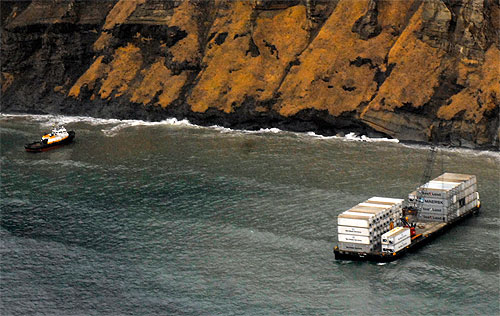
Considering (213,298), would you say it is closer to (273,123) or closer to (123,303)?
(123,303)

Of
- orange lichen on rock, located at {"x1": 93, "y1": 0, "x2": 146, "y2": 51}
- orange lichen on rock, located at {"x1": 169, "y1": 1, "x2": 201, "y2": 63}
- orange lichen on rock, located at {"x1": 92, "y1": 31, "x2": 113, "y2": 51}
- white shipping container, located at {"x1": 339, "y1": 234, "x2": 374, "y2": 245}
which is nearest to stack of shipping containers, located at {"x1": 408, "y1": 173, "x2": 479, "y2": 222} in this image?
white shipping container, located at {"x1": 339, "y1": 234, "x2": 374, "y2": 245}

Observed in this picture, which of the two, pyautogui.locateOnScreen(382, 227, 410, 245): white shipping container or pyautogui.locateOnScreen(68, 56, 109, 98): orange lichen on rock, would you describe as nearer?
pyautogui.locateOnScreen(382, 227, 410, 245): white shipping container

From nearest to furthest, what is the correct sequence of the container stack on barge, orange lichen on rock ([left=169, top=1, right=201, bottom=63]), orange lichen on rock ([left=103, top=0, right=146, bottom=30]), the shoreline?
1. the container stack on barge
2. the shoreline
3. orange lichen on rock ([left=169, top=1, right=201, bottom=63])
4. orange lichen on rock ([left=103, top=0, right=146, bottom=30])

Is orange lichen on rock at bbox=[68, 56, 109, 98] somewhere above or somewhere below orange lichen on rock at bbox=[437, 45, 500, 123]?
below

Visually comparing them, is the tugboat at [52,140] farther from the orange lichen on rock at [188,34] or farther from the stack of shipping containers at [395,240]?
the stack of shipping containers at [395,240]

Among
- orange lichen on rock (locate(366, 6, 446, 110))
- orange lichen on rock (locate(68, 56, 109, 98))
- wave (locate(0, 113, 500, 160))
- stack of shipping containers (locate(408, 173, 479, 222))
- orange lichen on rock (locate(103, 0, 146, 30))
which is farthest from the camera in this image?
orange lichen on rock (locate(103, 0, 146, 30))

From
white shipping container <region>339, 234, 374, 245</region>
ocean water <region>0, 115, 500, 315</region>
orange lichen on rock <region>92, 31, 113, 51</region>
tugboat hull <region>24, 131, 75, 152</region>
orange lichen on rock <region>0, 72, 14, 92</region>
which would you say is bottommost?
tugboat hull <region>24, 131, 75, 152</region>

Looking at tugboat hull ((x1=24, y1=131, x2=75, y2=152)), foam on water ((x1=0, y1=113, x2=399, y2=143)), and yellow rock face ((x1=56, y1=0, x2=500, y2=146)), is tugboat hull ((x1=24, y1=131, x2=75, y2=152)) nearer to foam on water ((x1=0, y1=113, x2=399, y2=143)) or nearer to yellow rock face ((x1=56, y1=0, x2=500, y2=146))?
foam on water ((x1=0, y1=113, x2=399, y2=143))
